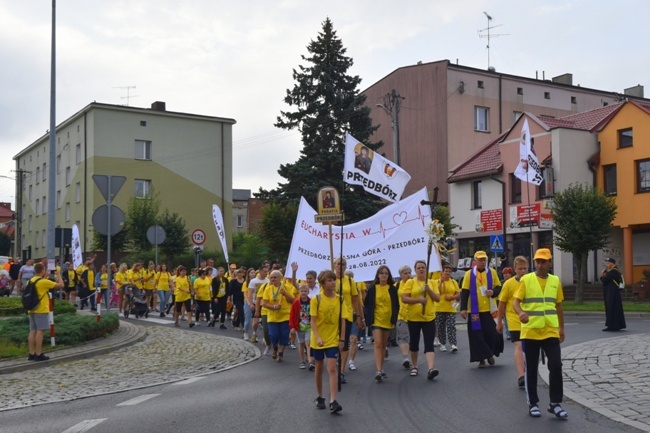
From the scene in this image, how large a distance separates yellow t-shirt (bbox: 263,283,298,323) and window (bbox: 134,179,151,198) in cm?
4170

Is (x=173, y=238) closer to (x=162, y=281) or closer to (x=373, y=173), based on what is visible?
(x=162, y=281)

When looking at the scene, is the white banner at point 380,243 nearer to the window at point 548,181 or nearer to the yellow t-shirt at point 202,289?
the yellow t-shirt at point 202,289

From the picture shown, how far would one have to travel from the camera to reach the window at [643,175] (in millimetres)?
35812

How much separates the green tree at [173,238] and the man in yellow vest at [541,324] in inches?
1576

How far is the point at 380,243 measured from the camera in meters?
13.6

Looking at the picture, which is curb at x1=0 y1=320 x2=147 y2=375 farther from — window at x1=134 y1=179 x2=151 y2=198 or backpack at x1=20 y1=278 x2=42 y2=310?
window at x1=134 y1=179 x2=151 y2=198

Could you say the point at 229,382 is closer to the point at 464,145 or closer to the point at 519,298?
the point at 519,298

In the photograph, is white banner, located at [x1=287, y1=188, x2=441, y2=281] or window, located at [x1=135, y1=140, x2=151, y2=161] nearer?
white banner, located at [x1=287, y1=188, x2=441, y2=281]

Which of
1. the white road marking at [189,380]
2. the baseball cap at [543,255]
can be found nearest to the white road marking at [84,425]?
the white road marking at [189,380]

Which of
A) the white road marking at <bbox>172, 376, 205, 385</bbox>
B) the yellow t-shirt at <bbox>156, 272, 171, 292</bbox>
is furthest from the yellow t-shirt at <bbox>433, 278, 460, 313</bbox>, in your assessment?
the yellow t-shirt at <bbox>156, 272, 171, 292</bbox>

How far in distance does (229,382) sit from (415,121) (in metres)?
39.9

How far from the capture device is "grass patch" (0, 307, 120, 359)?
1481 cm

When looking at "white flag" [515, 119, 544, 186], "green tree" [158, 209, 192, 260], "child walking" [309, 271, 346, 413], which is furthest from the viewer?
"green tree" [158, 209, 192, 260]

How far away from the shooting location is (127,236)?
47750 millimetres
